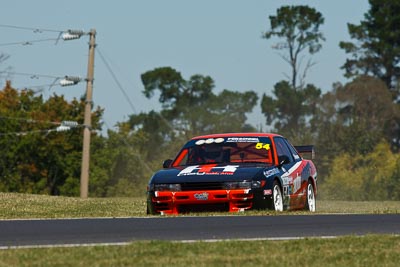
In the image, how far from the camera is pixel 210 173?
773 inches

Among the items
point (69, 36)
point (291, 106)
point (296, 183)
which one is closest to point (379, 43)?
point (291, 106)

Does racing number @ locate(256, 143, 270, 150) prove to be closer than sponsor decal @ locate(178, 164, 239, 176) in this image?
No

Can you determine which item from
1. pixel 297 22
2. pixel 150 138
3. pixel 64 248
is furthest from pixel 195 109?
pixel 64 248

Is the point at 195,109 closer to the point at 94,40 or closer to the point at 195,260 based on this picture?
the point at 94,40

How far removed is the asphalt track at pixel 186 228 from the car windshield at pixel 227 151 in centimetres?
336

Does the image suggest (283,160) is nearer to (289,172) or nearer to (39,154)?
(289,172)

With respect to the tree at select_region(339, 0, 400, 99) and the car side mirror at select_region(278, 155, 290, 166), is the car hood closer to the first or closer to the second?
the car side mirror at select_region(278, 155, 290, 166)

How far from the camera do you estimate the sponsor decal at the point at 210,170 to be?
19641 mm

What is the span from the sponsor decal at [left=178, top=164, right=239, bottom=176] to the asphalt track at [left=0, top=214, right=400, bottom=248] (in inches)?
93.3

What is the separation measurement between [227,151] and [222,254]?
9.00 metres

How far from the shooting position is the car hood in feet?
63.9

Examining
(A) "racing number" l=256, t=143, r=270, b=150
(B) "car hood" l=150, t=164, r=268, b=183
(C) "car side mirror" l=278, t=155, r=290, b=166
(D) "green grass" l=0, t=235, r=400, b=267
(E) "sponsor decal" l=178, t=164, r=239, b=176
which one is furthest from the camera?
(A) "racing number" l=256, t=143, r=270, b=150

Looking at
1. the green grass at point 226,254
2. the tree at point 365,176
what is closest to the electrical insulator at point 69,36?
the tree at point 365,176

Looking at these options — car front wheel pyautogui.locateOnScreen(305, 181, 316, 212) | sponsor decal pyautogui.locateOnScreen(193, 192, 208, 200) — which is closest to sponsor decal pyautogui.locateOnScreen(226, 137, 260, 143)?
car front wheel pyautogui.locateOnScreen(305, 181, 316, 212)
